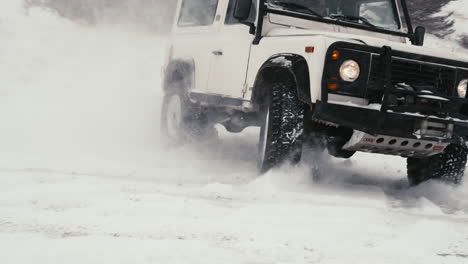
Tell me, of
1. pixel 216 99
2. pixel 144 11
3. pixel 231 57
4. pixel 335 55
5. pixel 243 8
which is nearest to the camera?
pixel 335 55

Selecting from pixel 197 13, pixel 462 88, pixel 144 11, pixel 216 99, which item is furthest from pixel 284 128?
pixel 144 11

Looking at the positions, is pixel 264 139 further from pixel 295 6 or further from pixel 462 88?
pixel 462 88

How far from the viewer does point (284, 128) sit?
207 inches

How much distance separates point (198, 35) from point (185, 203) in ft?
11.7

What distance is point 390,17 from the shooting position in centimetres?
652

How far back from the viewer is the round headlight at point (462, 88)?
526 centimetres

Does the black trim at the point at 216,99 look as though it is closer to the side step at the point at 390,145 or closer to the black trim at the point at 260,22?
the black trim at the point at 260,22

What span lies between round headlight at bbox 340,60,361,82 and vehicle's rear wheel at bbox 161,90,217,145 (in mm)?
2823

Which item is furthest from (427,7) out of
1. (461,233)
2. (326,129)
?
(461,233)

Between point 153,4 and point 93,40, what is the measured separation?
11.5ft

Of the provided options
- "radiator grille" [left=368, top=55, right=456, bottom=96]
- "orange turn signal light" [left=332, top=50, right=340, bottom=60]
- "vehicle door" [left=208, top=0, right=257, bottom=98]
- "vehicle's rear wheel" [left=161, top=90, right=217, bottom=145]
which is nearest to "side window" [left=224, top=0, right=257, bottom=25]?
"vehicle door" [left=208, top=0, right=257, bottom=98]

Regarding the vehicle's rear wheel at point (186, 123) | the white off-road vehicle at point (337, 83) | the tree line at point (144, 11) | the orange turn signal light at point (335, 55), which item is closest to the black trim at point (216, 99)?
the white off-road vehicle at point (337, 83)

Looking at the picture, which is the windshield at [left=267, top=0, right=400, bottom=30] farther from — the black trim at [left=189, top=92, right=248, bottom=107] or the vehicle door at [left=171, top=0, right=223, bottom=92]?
the vehicle door at [left=171, top=0, right=223, bottom=92]

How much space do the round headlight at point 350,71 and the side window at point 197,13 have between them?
2548 mm
